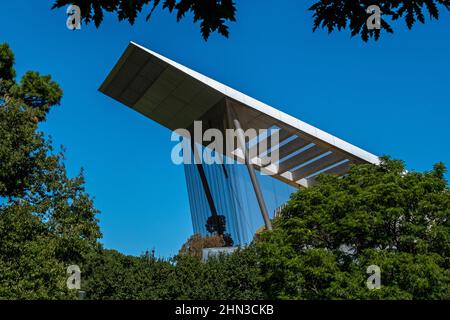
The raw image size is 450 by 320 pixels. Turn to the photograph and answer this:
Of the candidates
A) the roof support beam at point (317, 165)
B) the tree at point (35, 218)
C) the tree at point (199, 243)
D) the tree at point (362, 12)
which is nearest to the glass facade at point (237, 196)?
the tree at point (199, 243)

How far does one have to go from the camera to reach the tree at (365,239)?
15.4 meters

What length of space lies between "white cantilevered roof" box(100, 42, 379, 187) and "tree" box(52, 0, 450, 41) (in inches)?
815

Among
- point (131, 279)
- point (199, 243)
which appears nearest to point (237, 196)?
point (199, 243)

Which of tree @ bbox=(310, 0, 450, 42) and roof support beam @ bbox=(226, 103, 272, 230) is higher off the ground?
roof support beam @ bbox=(226, 103, 272, 230)

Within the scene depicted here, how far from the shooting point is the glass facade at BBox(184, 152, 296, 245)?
2919 cm

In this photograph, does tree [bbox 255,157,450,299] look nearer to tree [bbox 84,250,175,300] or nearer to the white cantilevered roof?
tree [bbox 84,250,175,300]

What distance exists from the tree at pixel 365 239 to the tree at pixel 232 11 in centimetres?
1258

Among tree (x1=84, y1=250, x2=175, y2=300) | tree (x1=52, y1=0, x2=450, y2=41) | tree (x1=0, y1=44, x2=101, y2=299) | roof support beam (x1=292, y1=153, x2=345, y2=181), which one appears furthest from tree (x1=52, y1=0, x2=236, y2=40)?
roof support beam (x1=292, y1=153, x2=345, y2=181)

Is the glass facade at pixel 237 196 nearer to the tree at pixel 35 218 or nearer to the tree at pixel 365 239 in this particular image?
the tree at pixel 365 239

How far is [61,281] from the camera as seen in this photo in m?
15.2

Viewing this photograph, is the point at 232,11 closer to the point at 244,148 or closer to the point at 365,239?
the point at 365,239
